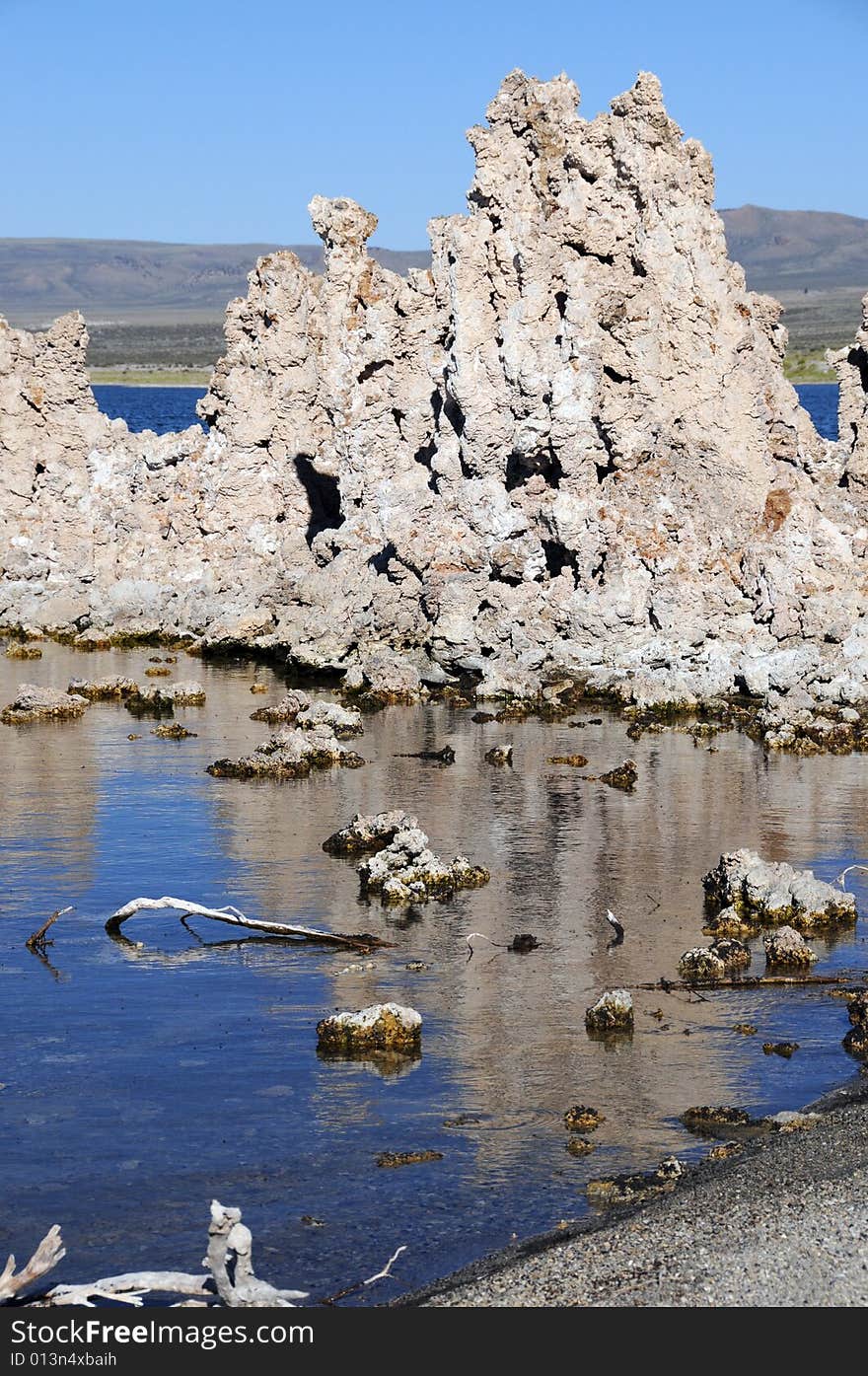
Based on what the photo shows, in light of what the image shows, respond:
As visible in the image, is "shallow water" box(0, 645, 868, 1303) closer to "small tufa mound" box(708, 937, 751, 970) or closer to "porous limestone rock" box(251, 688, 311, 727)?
"small tufa mound" box(708, 937, 751, 970)

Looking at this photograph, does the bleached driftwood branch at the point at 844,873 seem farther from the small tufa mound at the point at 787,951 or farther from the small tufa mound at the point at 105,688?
the small tufa mound at the point at 105,688

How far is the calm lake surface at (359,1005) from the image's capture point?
20.7 metres

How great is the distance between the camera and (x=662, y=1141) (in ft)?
73.3

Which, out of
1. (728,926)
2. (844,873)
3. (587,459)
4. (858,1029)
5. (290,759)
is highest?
(587,459)

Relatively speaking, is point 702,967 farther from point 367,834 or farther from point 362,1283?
point 362,1283

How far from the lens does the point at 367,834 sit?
117 feet

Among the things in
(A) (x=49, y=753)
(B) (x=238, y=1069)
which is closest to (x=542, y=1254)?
(B) (x=238, y=1069)

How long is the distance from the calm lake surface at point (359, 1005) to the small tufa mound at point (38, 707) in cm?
460

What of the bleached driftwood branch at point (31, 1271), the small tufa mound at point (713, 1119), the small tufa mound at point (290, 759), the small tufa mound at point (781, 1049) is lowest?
the small tufa mound at point (713, 1119)

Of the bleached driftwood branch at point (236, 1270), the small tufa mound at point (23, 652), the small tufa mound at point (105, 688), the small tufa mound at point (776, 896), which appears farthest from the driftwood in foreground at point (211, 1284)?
the small tufa mound at point (23, 652)

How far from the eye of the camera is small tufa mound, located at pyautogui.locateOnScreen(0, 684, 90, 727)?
50.2 meters

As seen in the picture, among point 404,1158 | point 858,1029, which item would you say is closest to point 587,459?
point 858,1029

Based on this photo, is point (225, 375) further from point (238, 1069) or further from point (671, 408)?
point (238, 1069)

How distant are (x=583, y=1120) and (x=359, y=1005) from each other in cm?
546
